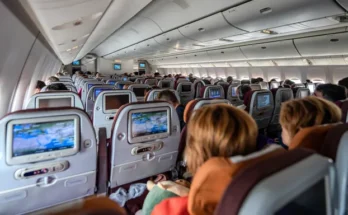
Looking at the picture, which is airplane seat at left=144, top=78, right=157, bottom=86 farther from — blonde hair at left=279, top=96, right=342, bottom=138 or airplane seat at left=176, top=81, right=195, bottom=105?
blonde hair at left=279, top=96, right=342, bottom=138

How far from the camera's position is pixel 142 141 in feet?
8.57

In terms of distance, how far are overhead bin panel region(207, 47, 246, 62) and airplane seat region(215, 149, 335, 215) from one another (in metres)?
11.3

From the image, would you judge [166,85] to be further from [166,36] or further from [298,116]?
[298,116]

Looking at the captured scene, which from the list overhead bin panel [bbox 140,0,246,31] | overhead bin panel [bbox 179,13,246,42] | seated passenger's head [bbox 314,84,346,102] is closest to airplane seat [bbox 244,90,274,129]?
seated passenger's head [bbox 314,84,346,102]

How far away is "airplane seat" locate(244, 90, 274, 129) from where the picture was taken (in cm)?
525

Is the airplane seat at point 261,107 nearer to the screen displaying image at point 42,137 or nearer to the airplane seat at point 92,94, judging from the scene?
the airplane seat at point 92,94

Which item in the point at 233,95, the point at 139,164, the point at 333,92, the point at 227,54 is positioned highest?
the point at 227,54

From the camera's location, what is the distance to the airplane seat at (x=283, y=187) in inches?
26.6

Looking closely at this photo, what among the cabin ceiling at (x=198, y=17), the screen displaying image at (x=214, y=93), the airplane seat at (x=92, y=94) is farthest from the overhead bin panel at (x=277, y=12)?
the airplane seat at (x=92, y=94)

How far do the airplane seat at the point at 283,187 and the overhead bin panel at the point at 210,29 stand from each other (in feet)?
17.8

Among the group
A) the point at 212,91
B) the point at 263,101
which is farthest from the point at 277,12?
the point at 212,91

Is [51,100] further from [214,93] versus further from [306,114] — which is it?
[214,93]

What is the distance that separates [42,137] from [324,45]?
8.65 m

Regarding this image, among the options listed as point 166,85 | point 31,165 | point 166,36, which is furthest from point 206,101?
point 166,85
